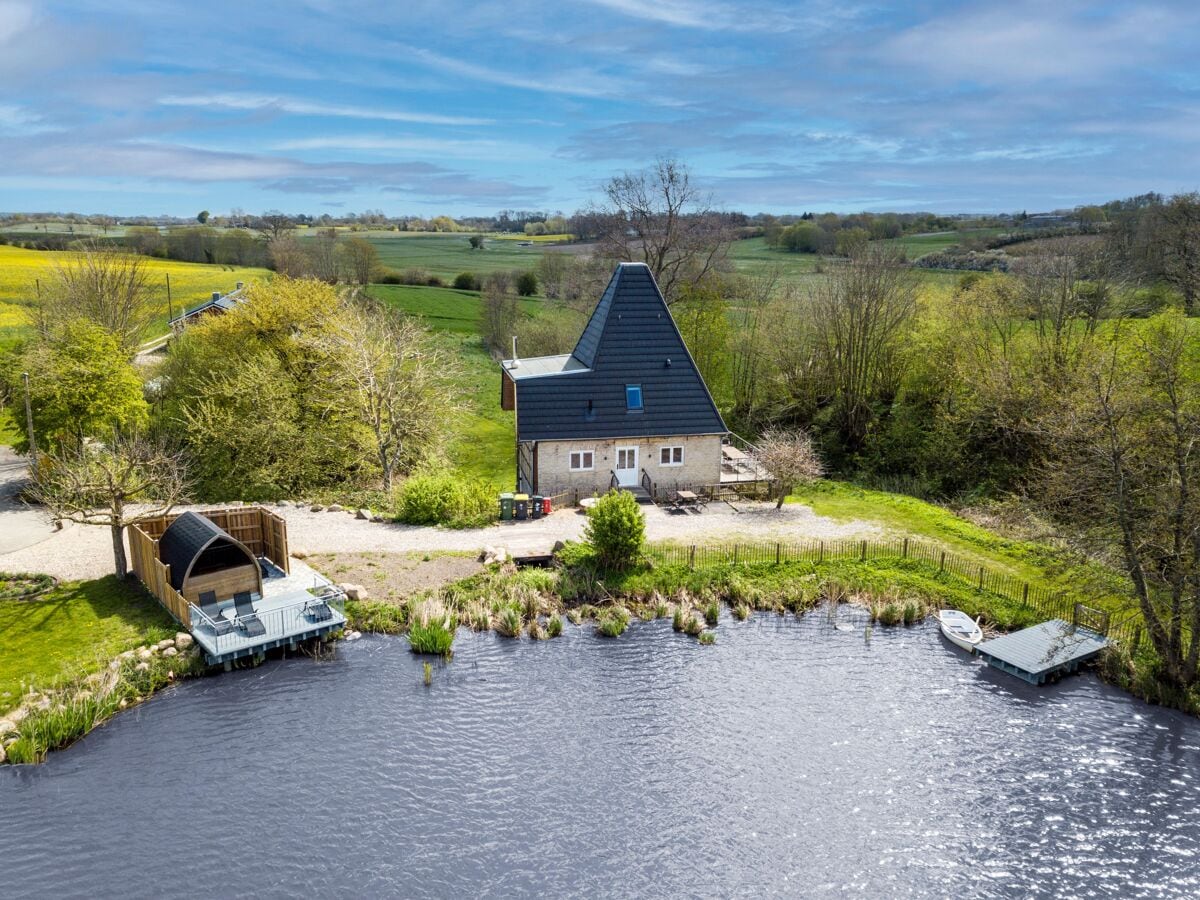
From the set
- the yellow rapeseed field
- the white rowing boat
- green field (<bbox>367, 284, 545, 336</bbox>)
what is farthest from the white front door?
green field (<bbox>367, 284, 545, 336</bbox>)

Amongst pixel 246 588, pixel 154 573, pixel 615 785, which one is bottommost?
pixel 615 785

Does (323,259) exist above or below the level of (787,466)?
above

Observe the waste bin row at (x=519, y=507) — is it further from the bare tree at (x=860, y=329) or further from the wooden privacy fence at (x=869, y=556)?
the bare tree at (x=860, y=329)

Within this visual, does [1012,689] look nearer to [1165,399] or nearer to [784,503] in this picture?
[1165,399]

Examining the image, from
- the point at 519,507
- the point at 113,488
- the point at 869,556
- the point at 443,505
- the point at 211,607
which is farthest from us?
the point at 519,507

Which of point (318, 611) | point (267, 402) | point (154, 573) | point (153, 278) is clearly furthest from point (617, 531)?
point (153, 278)

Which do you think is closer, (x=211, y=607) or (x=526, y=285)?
(x=211, y=607)

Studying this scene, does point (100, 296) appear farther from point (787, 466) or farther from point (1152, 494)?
point (1152, 494)

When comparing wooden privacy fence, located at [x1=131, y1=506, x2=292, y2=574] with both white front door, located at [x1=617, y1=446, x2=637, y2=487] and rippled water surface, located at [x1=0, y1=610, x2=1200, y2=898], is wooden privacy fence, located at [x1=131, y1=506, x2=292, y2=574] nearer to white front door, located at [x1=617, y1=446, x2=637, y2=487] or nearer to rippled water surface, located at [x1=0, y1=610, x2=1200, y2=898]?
rippled water surface, located at [x1=0, y1=610, x2=1200, y2=898]

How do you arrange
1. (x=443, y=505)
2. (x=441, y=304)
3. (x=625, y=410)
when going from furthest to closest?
(x=441, y=304) < (x=625, y=410) < (x=443, y=505)
